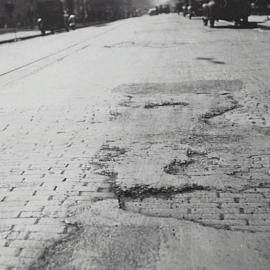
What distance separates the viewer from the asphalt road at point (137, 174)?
281 cm

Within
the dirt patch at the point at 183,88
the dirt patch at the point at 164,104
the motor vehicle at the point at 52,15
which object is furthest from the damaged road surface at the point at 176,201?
the motor vehicle at the point at 52,15

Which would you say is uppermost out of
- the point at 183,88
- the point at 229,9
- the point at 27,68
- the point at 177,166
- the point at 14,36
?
the point at 229,9

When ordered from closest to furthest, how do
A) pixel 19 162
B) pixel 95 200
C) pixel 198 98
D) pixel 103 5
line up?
1. pixel 95 200
2. pixel 19 162
3. pixel 198 98
4. pixel 103 5

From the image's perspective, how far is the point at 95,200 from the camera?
3570 mm

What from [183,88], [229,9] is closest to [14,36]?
[229,9]

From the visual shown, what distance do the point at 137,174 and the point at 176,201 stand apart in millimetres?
678

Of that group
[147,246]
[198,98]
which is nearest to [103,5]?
[198,98]

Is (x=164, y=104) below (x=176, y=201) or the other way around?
below

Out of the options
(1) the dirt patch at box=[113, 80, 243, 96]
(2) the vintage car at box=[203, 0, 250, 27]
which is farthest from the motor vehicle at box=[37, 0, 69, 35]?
(1) the dirt patch at box=[113, 80, 243, 96]

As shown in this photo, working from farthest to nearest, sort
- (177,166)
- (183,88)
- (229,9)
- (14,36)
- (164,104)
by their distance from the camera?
(14,36) < (229,9) < (183,88) < (164,104) < (177,166)

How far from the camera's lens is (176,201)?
3.50 metres

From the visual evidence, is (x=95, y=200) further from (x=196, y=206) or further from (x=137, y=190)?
(x=196, y=206)

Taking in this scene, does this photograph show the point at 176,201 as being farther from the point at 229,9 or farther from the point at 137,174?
the point at 229,9

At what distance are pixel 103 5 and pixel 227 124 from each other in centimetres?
7087
